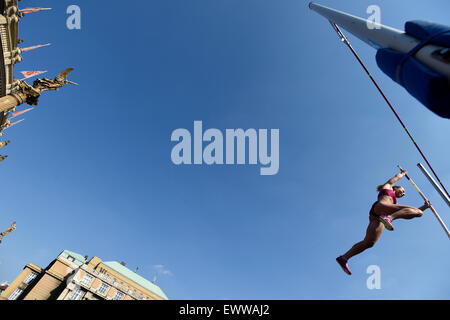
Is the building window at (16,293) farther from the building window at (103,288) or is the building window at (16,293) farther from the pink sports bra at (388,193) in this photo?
the pink sports bra at (388,193)

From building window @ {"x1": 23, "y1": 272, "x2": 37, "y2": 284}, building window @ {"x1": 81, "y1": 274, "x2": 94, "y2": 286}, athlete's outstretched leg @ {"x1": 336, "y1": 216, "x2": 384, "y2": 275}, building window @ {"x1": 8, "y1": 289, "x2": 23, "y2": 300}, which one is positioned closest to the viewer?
athlete's outstretched leg @ {"x1": 336, "y1": 216, "x2": 384, "y2": 275}

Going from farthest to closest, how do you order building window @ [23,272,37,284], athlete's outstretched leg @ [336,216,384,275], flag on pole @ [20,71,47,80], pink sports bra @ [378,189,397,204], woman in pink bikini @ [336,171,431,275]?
building window @ [23,272,37,284] → flag on pole @ [20,71,47,80] → pink sports bra @ [378,189,397,204] → athlete's outstretched leg @ [336,216,384,275] → woman in pink bikini @ [336,171,431,275]

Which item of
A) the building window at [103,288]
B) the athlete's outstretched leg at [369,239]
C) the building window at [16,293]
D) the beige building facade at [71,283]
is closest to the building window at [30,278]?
the beige building facade at [71,283]

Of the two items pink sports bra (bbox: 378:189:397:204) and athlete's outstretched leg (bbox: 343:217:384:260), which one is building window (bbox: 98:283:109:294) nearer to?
athlete's outstretched leg (bbox: 343:217:384:260)

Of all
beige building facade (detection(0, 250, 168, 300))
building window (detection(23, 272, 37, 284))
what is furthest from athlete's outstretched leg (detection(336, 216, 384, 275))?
building window (detection(23, 272, 37, 284))

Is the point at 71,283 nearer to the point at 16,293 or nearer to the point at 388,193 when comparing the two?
the point at 16,293

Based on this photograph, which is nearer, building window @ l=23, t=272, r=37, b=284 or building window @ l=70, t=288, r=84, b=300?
building window @ l=70, t=288, r=84, b=300

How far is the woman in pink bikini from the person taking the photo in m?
5.35

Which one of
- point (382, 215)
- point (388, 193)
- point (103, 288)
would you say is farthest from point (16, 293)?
point (388, 193)

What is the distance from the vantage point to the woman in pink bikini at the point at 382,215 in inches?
211
